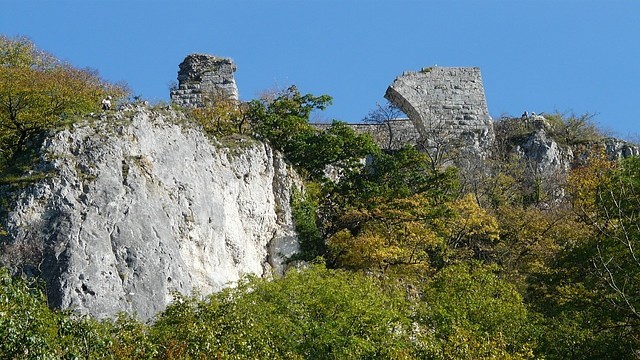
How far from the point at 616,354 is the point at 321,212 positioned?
35.1ft

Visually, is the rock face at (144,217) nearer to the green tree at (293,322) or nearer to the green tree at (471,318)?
the green tree at (293,322)

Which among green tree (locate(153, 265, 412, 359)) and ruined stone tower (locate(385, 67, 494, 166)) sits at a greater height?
ruined stone tower (locate(385, 67, 494, 166))

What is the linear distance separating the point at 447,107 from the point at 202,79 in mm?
9078

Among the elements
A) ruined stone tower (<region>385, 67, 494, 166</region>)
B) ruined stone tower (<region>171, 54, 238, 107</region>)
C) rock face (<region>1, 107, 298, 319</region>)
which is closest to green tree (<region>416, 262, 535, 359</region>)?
rock face (<region>1, 107, 298, 319</region>)

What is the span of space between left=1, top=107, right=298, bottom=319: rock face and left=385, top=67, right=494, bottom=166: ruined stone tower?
36.3 feet

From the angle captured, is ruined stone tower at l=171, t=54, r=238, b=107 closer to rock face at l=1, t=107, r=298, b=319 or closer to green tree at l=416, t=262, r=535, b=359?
rock face at l=1, t=107, r=298, b=319

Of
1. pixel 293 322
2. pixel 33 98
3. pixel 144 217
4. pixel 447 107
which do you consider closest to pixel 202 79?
pixel 33 98

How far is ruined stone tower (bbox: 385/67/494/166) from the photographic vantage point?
36.6 m

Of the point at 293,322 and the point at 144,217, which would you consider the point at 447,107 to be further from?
the point at 293,322

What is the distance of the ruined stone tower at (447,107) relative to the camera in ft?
120

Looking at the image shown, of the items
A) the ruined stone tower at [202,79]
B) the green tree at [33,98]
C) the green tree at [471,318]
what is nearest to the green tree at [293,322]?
the green tree at [471,318]

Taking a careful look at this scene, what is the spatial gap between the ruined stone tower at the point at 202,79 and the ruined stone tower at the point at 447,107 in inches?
265

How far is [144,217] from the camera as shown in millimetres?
20922

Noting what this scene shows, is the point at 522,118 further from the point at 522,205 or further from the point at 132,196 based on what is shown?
the point at 132,196
